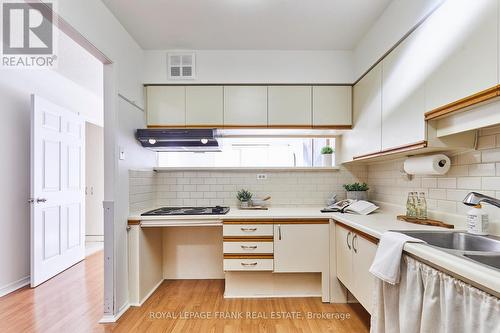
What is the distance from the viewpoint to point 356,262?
1.90 m

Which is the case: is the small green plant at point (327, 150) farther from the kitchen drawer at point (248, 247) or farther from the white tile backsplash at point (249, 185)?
the kitchen drawer at point (248, 247)

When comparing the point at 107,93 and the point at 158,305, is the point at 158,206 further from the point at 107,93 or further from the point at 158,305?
the point at 107,93

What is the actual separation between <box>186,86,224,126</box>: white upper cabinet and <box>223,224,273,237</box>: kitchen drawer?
44.2 inches

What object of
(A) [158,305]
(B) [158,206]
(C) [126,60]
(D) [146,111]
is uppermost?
(C) [126,60]

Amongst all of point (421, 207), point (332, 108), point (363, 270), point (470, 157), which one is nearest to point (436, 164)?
point (470, 157)

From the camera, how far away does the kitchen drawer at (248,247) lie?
234cm

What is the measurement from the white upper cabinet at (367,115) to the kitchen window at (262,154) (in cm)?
53

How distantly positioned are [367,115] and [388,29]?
2.33 ft

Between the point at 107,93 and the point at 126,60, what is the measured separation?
46 cm

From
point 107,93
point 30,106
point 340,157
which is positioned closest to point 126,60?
point 107,93

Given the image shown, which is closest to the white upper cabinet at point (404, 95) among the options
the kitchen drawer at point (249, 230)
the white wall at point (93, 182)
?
the kitchen drawer at point (249, 230)

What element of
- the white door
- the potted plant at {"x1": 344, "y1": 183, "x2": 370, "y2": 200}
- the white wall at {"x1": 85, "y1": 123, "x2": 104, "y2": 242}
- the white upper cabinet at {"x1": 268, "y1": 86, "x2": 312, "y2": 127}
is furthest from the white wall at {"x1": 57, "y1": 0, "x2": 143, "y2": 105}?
the white wall at {"x1": 85, "y1": 123, "x2": 104, "y2": 242}

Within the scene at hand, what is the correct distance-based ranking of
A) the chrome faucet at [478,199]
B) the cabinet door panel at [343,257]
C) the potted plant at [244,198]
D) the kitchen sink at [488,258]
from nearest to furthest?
the kitchen sink at [488,258], the chrome faucet at [478,199], the cabinet door panel at [343,257], the potted plant at [244,198]

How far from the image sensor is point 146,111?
8.83ft
